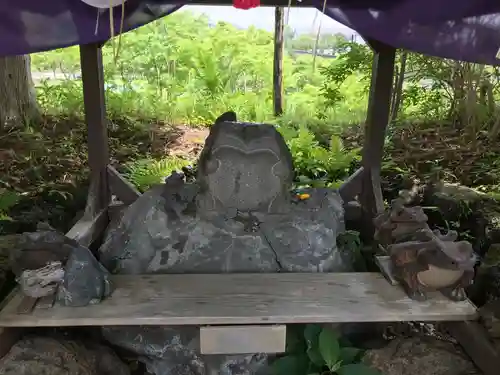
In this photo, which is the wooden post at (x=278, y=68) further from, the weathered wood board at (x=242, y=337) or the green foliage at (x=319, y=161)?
the weathered wood board at (x=242, y=337)

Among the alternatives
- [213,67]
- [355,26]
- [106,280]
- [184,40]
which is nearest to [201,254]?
[106,280]

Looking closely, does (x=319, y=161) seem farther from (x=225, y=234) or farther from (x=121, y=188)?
(x=225, y=234)

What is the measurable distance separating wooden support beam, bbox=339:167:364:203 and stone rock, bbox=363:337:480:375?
1.41 m

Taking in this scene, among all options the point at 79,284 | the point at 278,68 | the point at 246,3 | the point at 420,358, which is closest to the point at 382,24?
the point at 246,3

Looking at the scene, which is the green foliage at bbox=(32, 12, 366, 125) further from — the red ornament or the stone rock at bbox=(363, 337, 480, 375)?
the red ornament

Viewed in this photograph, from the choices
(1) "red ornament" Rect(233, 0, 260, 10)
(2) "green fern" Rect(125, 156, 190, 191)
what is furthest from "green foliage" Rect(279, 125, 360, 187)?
(1) "red ornament" Rect(233, 0, 260, 10)

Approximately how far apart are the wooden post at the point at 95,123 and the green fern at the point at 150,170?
3.19ft

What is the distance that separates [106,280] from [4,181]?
290 centimetres

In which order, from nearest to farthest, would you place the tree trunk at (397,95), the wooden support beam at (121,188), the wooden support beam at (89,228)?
the wooden support beam at (89,228) < the wooden support beam at (121,188) < the tree trunk at (397,95)

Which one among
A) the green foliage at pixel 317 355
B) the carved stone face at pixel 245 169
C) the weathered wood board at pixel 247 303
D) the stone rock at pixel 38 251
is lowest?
the green foliage at pixel 317 355

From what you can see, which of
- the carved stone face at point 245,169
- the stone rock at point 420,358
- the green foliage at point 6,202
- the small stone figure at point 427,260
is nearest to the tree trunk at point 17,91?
the green foliage at point 6,202

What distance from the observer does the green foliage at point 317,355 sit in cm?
227

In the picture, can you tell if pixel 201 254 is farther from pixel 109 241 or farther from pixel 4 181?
pixel 4 181

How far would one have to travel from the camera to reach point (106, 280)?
2314 mm
